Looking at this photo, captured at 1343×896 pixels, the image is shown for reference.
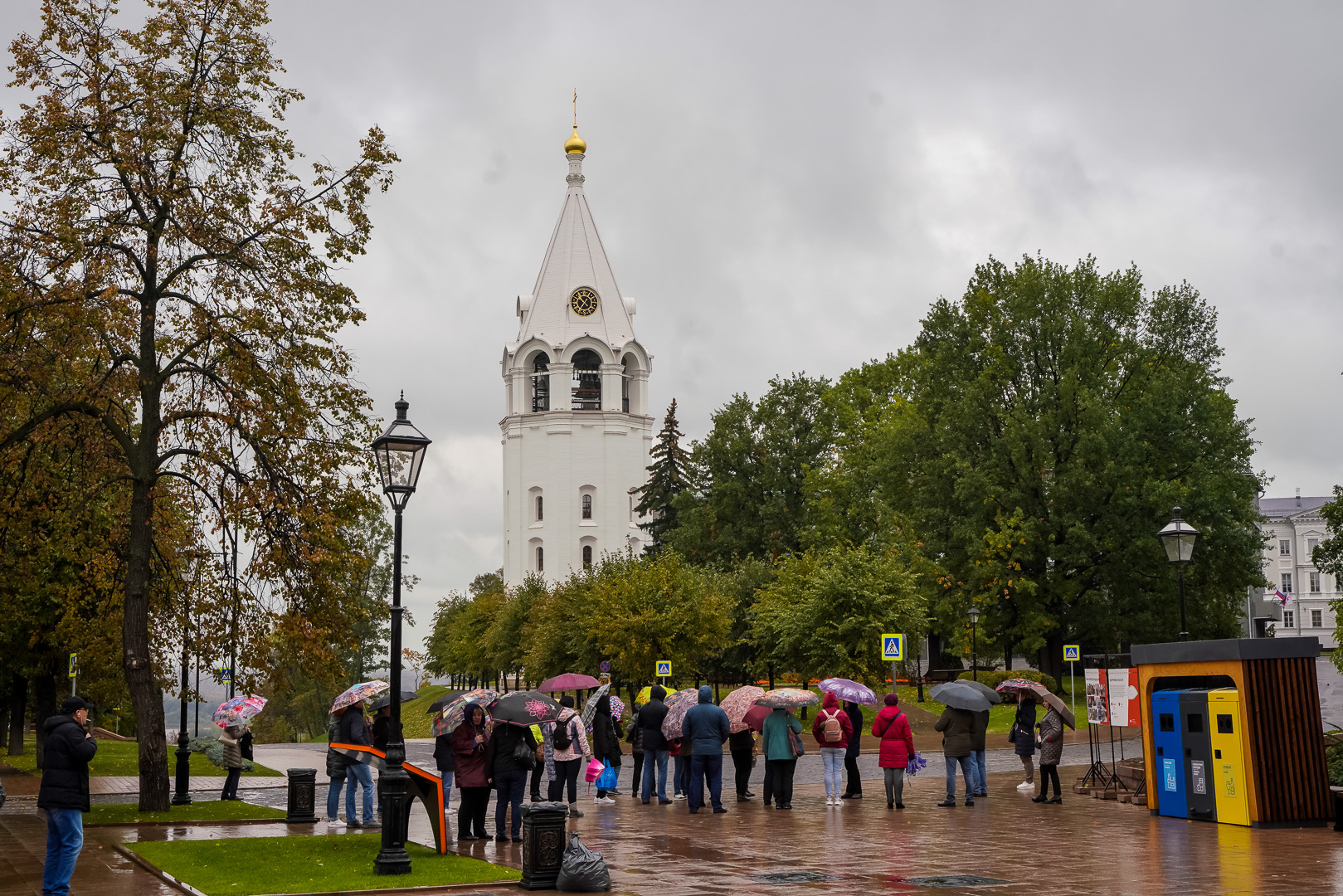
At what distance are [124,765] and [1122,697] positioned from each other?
79.6 feet

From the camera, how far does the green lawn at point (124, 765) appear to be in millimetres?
30188

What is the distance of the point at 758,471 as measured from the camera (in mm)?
69250

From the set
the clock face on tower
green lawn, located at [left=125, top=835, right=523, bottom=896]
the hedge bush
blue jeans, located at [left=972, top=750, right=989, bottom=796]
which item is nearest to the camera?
green lawn, located at [left=125, top=835, right=523, bottom=896]

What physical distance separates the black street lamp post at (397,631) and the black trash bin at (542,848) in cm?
162

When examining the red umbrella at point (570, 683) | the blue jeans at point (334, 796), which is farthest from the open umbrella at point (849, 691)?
the blue jeans at point (334, 796)

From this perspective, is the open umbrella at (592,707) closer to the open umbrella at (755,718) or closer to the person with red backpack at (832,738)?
the open umbrella at (755,718)

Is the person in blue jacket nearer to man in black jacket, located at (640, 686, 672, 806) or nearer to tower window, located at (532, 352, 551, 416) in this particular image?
man in black jacket, located at (640, 686, 672, 806)

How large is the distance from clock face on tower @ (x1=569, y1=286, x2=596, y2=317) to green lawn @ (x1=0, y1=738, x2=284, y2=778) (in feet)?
182

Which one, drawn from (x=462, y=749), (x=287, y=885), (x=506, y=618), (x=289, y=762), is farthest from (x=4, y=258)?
(x=506, y=618)

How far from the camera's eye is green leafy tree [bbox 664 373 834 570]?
68.3m

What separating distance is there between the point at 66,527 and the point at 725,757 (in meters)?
18.1

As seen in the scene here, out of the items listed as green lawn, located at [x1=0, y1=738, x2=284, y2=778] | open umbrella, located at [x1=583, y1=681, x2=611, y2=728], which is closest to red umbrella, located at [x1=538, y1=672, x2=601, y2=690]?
open umbrella, located at [x1=583, y1=681, x2=611, y2=728]

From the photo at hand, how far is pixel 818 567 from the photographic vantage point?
4375cm

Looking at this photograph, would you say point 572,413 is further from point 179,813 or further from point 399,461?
point 399,461
